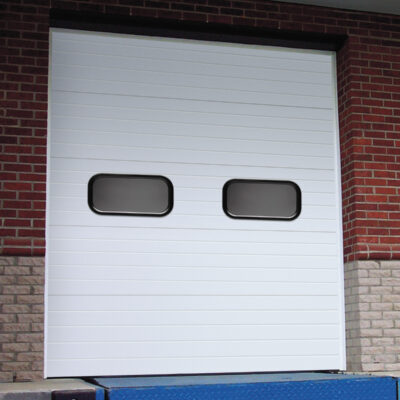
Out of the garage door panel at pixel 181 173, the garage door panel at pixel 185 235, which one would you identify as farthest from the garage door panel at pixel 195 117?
the garage door panel at pixel 185 235

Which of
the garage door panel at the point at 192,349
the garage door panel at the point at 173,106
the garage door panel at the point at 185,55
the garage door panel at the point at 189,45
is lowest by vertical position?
the garage door panel at the point at 192,349

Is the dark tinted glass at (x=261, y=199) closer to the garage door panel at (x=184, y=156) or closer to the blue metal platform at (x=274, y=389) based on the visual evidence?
the garage door panel at (x=184, y=156)

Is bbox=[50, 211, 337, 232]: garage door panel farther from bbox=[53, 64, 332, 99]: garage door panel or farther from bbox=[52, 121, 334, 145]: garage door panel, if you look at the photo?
bbox=[53, 64, 332, 99]: garage door panel

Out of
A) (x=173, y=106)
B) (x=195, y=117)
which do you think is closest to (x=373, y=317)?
(x=195, y=117)

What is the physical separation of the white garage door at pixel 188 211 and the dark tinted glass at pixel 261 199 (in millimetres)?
11

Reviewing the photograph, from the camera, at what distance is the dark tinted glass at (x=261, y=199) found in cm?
712

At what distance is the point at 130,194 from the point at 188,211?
0.55m

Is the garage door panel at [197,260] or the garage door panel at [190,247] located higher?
the garage door panel at [190,247]

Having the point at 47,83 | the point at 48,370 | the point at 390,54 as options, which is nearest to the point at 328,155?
the point at 390,54

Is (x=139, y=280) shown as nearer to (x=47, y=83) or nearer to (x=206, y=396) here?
(x=47, y=83)

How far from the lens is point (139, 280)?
6.79m

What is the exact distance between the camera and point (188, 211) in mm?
Answer: 6992

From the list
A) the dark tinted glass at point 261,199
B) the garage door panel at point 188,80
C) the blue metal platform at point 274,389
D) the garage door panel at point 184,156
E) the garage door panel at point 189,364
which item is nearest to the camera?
the blue metal platform at point 274,389

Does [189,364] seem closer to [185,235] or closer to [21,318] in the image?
[185,235]
